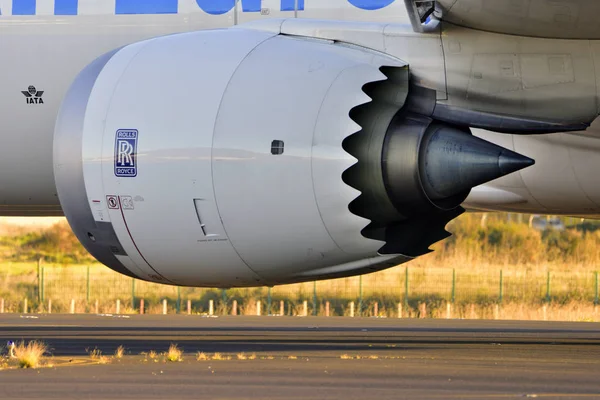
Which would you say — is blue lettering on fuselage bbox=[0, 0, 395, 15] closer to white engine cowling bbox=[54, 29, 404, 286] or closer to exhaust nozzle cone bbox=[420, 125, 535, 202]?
white engine cowling bbox=[54, 29, 404, 286]

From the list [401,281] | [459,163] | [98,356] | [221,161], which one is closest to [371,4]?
[459,163]

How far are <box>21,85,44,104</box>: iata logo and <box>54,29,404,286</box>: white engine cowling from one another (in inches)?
88.7

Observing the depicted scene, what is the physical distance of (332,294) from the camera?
151 ft

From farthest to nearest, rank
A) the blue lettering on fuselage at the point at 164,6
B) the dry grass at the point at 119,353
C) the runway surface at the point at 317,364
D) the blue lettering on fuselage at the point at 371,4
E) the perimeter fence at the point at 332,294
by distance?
1. the perimeter fence at the point at 332,294
2. the dry grass at the point at 119,353
3. the blue lettering on fuselage at the point at 164,6
4. the blue lettering on fuselage at the point at 371,4
5. the runway surface at the point at 317,364

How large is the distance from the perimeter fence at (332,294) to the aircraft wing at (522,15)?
2774 centimetres

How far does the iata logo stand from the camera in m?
16.9

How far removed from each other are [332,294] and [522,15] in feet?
107

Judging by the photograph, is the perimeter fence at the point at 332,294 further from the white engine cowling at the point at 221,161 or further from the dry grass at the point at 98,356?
the white engine cowling at the point at 221,161

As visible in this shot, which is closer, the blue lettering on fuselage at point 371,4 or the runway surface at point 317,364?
the runway surface at point 317,364

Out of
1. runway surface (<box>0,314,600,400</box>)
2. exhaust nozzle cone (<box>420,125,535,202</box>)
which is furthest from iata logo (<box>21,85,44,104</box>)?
exhaust nozzle cone (<box>420,125,535,202</box>)

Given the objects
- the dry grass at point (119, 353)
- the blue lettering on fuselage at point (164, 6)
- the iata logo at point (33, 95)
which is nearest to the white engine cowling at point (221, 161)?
the blue lettering on fuselage at point (164, 6)

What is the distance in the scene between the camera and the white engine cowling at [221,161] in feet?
44.7

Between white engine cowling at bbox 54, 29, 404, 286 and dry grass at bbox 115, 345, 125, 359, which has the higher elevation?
white engine cowling at bbox 54, 29, 404, 286

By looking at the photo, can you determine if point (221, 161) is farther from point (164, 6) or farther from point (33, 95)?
point (33, 95)
